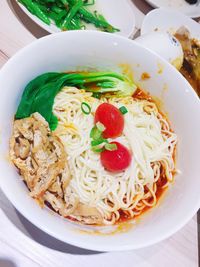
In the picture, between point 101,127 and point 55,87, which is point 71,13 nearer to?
point 55,87

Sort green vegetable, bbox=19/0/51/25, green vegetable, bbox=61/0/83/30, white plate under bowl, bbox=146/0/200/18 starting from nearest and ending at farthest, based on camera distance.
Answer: green vegetable, bbox=19/0/51/25 → green vegetable, bbox=61/0/83/30 → white plate under bowl, bbox=146/0/200/18

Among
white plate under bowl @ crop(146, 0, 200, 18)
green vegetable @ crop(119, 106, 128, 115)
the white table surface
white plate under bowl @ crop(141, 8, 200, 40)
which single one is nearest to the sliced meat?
the white table surface

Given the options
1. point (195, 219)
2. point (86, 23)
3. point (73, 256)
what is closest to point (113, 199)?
point (73, 256)

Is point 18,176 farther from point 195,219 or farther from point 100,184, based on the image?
point 195,219

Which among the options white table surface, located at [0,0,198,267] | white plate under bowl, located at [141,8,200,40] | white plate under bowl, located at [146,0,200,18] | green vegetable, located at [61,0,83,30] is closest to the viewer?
white table surface, located at [0,0,198,267]

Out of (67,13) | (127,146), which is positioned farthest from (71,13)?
(127,146)

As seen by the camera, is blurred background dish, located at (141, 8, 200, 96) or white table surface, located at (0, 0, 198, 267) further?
blurred background dish, located at (141, 8, 200, 96)

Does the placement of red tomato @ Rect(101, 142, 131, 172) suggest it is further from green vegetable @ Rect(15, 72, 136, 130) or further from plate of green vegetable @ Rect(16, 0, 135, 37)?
plate of green vegetable @ Rect(16, 0, 135, 37)
